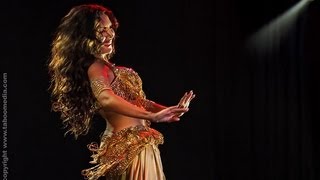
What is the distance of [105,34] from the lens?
117 inches

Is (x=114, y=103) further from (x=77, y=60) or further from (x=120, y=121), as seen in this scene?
(x=77, y=60)

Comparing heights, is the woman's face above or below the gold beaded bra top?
above

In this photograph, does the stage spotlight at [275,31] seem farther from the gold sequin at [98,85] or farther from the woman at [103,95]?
the gold sequin at [98,85]

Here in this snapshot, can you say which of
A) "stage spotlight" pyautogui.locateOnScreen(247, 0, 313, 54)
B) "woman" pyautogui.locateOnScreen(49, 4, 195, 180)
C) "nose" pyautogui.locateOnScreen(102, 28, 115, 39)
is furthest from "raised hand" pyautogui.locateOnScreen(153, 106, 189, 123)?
"stage spotlight" pyautogui.locateOnScreen(247, 0, 313, 54)

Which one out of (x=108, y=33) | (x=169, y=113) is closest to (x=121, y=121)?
(x=169, y=113)

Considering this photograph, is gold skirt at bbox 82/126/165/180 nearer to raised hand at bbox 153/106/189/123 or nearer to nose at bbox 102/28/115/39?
raised hand at bbox 153/106/189/123

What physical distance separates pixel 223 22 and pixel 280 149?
1.14 metres

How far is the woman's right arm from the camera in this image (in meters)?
2.63

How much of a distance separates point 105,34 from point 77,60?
0.19 meters

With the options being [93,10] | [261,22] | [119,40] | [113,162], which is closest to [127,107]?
[113,162]

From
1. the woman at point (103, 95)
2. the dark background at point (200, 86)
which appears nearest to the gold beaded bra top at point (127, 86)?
the woman at point (103, 95)

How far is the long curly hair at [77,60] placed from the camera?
2928 mm

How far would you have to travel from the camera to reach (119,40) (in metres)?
4.36

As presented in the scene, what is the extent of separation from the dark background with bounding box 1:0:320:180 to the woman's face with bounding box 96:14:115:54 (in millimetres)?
1158
